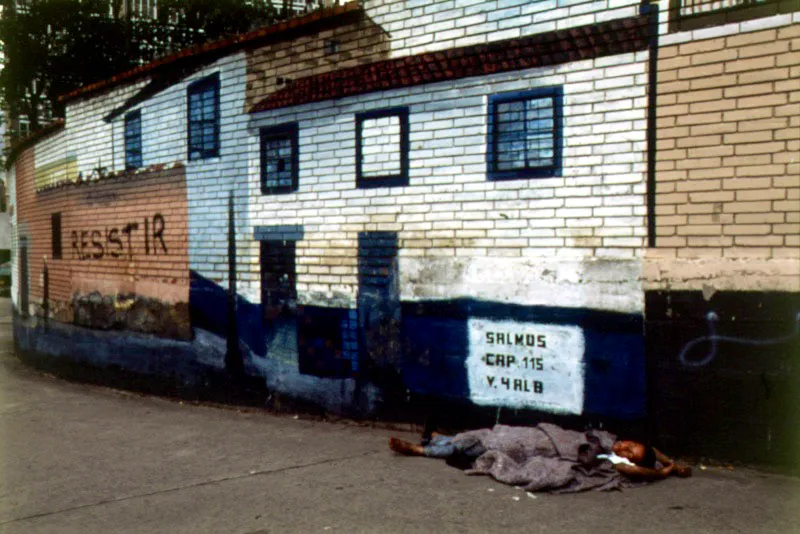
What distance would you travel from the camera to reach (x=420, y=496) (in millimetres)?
5090

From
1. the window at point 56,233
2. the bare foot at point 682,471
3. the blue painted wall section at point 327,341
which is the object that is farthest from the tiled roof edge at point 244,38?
the bare foot at point 682,471

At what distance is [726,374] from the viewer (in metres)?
5.41

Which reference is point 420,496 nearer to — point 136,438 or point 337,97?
point 136,438

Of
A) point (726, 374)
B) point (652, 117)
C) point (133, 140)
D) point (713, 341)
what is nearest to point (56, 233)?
point (133, 140)

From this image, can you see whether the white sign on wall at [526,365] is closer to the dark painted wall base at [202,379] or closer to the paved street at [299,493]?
the dark painted wall base at [202,379]

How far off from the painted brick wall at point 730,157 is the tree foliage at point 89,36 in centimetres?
2254

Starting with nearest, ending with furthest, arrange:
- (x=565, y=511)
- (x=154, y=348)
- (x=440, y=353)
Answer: (x=565, y=511) → (x=440, y=353) → (x=154, y=348)

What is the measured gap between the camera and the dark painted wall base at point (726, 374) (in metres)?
5.20

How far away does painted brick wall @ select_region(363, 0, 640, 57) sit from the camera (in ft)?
19.5

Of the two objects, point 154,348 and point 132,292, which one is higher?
point 132,292

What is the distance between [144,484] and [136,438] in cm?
166

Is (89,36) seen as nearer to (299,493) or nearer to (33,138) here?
(33,138)

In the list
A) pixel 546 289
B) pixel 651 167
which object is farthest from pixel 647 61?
pixel 546 289

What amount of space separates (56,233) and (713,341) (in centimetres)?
980
